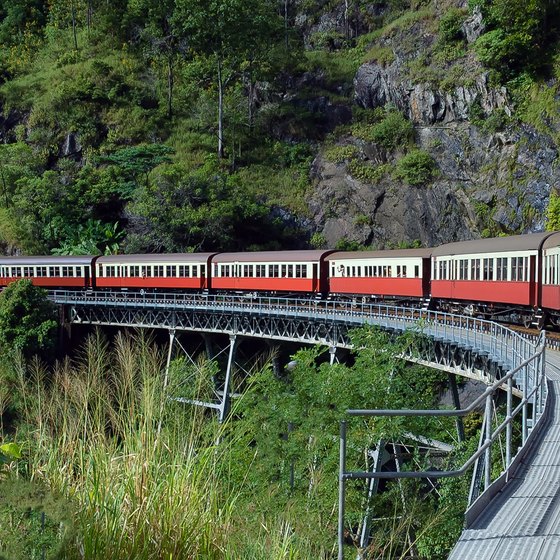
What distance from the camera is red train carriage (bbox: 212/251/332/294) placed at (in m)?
35.1

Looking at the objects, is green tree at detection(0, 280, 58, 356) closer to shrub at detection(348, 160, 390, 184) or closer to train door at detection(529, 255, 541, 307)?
train door at detection(529, 255, 541, 307)

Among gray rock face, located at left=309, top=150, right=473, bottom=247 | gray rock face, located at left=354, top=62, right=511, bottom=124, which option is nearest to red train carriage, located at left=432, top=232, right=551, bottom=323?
gray rock face, located at left=309, top=150, right=473, bottom=247

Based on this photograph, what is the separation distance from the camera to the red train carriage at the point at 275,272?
3509cm

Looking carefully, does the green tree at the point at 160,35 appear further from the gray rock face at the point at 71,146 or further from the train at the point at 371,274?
the train at the point at 371,274

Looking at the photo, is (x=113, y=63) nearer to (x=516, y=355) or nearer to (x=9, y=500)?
(x=516, y=355)

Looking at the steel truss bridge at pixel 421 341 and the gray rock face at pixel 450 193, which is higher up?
the gray rock face at pixel 450 193

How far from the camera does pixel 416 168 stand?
49250 mm

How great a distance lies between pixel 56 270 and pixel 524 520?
4120 centimetres

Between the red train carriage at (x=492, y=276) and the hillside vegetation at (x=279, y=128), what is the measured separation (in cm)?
1508

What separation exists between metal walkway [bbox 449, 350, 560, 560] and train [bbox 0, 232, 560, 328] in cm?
1465

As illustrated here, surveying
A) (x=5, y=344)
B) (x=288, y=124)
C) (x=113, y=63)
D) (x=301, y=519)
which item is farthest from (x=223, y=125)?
(x=301, y=519)

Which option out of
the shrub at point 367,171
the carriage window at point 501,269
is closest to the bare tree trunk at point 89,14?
the shrub at point 367,171

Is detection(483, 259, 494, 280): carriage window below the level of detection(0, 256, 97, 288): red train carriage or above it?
above

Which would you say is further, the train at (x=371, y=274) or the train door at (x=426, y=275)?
the train door at (x=426, y=275)
